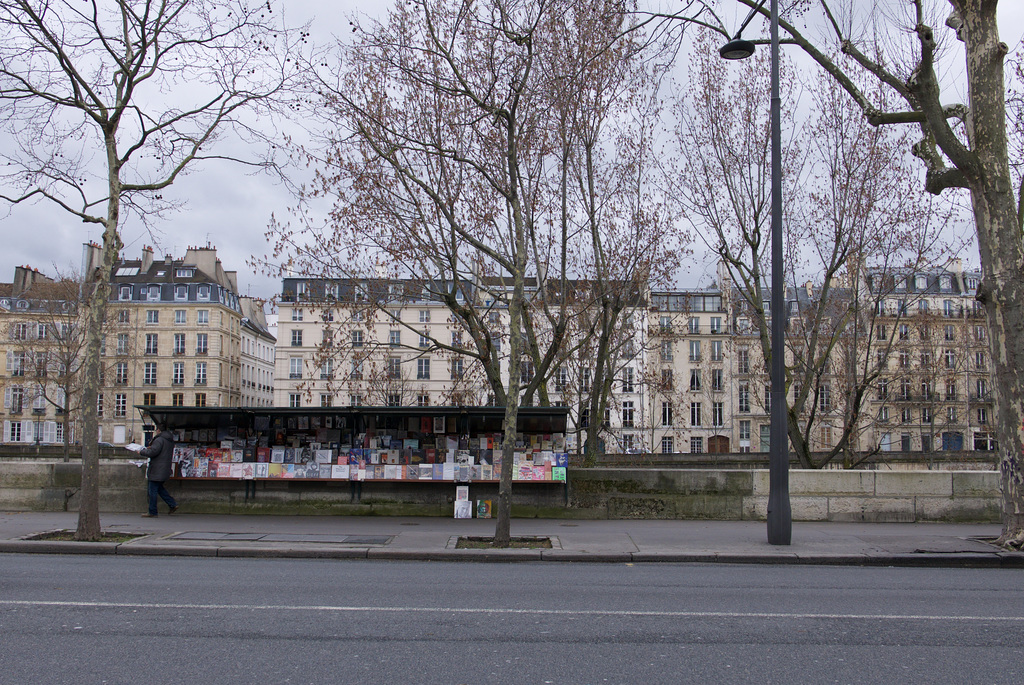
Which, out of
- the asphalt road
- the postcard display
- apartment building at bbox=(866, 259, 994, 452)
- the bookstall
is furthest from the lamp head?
apartment building at bbox=(866, 259, 994, 452)

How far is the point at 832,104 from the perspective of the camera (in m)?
20.6

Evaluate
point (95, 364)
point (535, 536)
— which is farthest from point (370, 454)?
point (95, 364)

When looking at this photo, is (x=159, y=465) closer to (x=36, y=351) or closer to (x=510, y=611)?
(x=510, y=611)

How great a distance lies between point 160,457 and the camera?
1465cm

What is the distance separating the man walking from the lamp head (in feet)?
38.4

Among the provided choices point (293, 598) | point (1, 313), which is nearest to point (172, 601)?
point (293, 598)

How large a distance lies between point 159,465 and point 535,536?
7.00 m

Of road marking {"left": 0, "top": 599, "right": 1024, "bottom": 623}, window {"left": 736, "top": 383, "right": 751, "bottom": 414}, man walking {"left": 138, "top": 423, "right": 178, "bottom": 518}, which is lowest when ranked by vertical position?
road marking {"left": 0, "top": 599, "right": 1024, "bottom": 623}

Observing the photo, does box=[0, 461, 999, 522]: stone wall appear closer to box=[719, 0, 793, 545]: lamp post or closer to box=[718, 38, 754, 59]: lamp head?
box=[719, 0, 793, 545]: lamp post

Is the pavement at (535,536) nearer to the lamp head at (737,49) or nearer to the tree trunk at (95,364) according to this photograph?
the tree trunk at (95,364)

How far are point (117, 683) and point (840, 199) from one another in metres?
20.1

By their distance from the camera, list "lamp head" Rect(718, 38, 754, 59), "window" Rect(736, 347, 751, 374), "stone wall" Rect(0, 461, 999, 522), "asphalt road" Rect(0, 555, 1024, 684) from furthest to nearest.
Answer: "window" Rect(736, 347, 751, 374)
"stone wall" Rect(0, 461, 999, 522)
"lamp head" Rect(718, 38, 754, 59)
"asphalt road" Rect(0, 555, 1024, 684)

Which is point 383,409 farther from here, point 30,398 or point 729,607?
point 30,398

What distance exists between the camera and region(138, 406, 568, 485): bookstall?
49.6 feet
